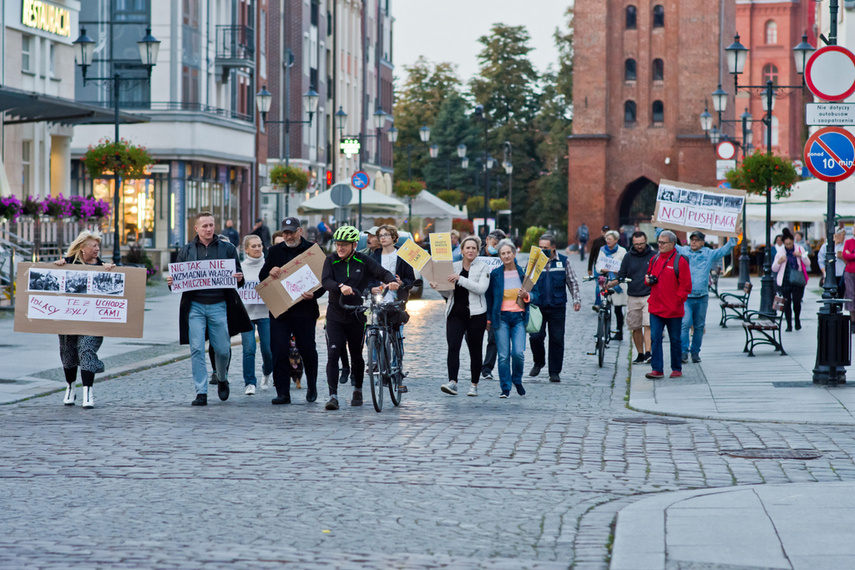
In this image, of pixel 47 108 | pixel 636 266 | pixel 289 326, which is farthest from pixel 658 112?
pixel 289 326

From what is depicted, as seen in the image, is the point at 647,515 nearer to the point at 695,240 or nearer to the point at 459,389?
the point at 459,389

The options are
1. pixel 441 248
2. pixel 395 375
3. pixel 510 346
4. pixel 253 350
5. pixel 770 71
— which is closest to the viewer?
pixel 395 375

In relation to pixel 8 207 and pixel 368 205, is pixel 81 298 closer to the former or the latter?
pixel 8 207

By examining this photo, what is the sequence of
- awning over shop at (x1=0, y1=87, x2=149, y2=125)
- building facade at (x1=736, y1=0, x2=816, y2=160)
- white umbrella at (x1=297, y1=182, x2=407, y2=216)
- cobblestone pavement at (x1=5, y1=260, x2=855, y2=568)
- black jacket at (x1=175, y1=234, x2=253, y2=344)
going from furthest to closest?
1. building facade at (x1=736, y1=0, x2=816, y2=160)
2. white umbrella at (x1=297, y1=182, x2=407, y2=216)
3. awning over shop at (x1=0, y1=87, x2=149, y2=125)
4. black jacket at (x1=175, y1=234, x2=253, y2=344)
5. cobblestone pavement at (x1=5, y1=260, x2=855, y2=568)

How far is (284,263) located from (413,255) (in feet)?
5.29

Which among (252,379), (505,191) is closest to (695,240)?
(252,379)

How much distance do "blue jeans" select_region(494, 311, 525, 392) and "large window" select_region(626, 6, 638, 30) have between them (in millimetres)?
62405

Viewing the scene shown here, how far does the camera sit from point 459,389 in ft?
48.4

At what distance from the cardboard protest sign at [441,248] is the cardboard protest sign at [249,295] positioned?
227cm

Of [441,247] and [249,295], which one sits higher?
[441,247]

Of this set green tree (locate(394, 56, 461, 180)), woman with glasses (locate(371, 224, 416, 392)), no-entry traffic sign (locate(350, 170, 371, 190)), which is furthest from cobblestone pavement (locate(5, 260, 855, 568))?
green tree (locate(394, 56, 461, 180))

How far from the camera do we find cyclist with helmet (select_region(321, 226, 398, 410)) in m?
12.6

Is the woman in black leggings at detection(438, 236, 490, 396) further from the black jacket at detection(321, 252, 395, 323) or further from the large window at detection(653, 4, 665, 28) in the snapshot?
the large window at detection(653, 4, 665, 28)

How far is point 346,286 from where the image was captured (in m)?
12.5
